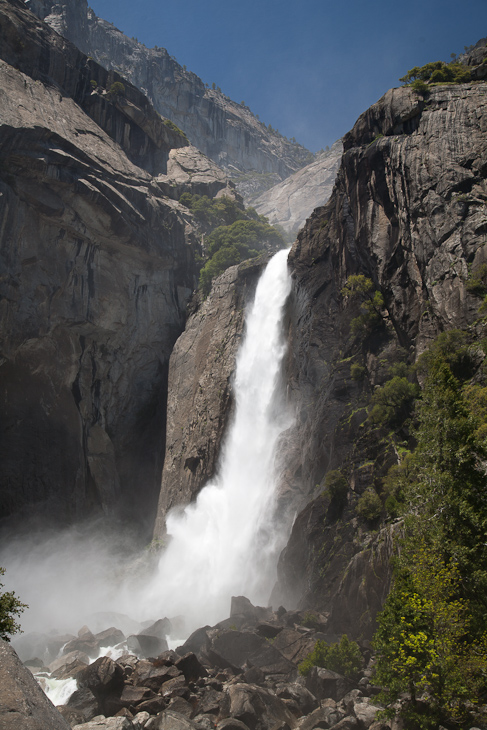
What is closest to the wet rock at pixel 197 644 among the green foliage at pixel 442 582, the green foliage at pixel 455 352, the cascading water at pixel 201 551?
the cascading water at pixel 201 551

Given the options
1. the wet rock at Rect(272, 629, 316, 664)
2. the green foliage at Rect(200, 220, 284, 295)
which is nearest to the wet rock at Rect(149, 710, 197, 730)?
the wet rock at Rect(272, 629, 316, 664)

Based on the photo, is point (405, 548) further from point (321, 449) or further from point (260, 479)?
point (260, 479)

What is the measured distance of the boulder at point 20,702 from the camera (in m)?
8.12

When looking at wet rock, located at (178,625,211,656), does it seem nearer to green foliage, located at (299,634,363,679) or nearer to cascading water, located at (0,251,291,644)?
green foliage, located at (299,634,363,679)

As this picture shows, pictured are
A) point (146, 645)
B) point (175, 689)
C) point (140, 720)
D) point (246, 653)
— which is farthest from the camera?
point (146, 645)

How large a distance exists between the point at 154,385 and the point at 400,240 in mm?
29283

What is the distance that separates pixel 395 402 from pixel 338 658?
11.5m

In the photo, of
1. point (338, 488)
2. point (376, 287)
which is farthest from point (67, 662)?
point (376, 287)

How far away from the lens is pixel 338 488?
23797 millimetres

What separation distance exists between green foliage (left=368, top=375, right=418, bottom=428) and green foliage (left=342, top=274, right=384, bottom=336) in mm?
5806

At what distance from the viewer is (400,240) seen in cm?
2748

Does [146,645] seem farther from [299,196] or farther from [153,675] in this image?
[299,196]

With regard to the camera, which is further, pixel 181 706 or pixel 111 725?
pixel 181 706

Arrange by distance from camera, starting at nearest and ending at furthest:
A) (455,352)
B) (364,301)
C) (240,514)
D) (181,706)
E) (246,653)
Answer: (181,706) < (455,352) < (246,653) < (364,301) < (240,514)
